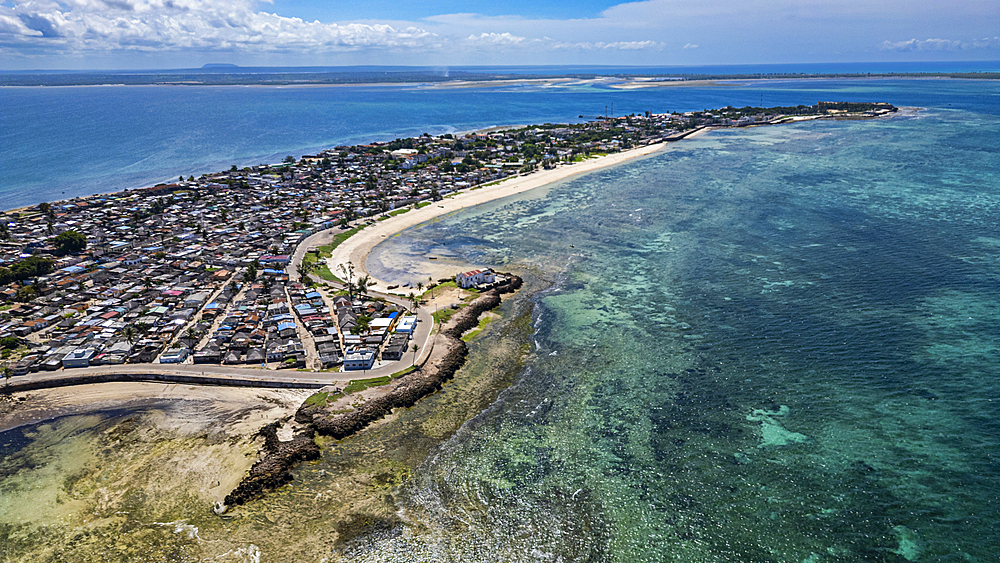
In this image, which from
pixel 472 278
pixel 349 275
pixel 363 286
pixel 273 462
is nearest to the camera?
pixel 273 462

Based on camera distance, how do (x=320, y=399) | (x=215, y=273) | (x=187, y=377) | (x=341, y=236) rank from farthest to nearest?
(x=341, y=236) < (x=215, y=273) < (x=187, y=377) < (x=320, y=399)

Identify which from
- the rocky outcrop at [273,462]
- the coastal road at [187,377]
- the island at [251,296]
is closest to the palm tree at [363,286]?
the island at [251,296]

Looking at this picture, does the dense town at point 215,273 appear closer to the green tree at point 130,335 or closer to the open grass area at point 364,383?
the green tree at point 130,335

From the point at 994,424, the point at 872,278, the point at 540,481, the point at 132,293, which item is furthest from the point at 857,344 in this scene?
the point at 132,293

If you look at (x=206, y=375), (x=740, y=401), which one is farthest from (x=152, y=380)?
(x=740, y=401)

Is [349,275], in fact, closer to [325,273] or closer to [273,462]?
[325,273]

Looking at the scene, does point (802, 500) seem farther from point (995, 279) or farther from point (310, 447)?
point (995, 279)

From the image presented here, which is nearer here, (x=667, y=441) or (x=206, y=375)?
(x=667, y=441)
